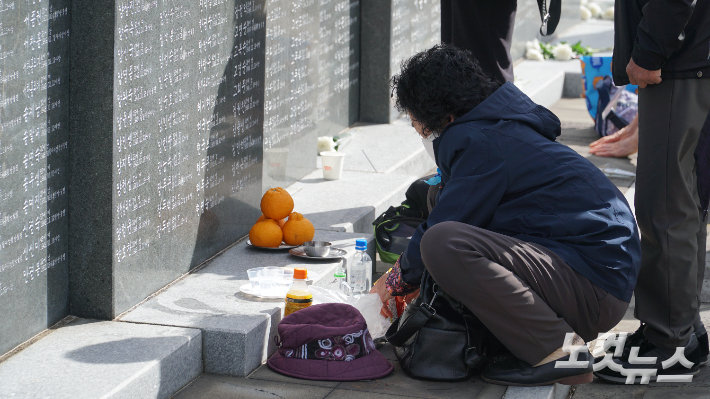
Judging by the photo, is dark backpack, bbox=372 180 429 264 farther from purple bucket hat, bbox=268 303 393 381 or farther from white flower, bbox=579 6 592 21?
white flower, bbox=579 6 592 21

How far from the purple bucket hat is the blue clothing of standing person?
0.41m

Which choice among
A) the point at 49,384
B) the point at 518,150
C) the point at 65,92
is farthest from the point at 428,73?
the point at 49,384

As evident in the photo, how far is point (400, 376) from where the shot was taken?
11.1 feet

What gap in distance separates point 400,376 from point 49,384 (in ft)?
4.19

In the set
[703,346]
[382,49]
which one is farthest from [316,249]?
[382,49]

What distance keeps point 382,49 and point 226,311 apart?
401 centimetres

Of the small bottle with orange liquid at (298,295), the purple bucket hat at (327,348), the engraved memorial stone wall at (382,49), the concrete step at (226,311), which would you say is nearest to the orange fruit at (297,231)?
the concrete step at (226,311)

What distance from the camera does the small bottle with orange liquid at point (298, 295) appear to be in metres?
3.61

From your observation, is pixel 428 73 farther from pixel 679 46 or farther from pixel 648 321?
pixel 648 321

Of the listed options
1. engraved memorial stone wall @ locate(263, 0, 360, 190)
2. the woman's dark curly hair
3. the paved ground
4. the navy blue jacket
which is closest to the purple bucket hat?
the paved ground

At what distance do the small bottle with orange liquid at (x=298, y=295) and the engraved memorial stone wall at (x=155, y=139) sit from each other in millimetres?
607

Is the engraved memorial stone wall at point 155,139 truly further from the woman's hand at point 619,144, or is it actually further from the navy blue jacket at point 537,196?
the woman's hand at point 619,144

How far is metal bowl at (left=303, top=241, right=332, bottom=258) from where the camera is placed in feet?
14.0

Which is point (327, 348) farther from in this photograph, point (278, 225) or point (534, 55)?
point (534, 55)
